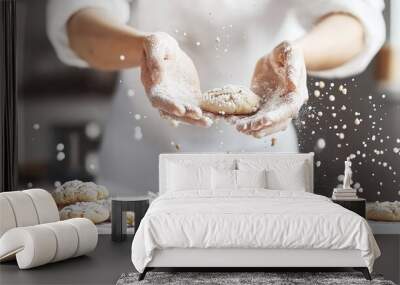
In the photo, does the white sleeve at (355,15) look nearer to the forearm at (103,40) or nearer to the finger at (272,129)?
the finger at (272,129)

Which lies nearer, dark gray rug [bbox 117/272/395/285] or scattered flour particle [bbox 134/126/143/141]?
dark gray rug [bbox 117/272/395/285]

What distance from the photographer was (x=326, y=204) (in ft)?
16.3

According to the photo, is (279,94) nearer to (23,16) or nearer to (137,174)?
(137,174)

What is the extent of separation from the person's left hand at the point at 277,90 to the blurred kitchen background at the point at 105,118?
119 mm

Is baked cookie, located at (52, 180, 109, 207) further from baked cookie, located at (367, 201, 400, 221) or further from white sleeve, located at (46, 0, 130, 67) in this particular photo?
baked cookie, located at (367, 201, 400, 221)

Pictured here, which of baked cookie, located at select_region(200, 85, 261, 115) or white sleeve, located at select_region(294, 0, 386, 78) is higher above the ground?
white sleeve, located at select_region(294, 0, 386, 78)

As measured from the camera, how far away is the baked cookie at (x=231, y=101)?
6.69 meters

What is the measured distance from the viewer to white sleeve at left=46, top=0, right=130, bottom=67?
6730 mm

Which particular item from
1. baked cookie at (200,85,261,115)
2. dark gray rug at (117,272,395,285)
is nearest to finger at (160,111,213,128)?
baked cookie at (200,85,261,115)

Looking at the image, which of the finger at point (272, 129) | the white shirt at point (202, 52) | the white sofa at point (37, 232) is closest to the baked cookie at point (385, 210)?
the white shirt at point (202, 52)

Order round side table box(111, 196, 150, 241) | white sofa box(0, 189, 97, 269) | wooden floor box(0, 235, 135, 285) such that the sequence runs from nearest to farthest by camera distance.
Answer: wooden floor box(0, 235, 135, 285), white sofa box(0, 189, 97, 269), round side table box(111, 196, 150, 241)

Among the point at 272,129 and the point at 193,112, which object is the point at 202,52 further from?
the point at 272,129

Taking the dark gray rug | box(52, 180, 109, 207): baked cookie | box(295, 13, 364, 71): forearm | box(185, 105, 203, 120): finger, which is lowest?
the dark gray rug

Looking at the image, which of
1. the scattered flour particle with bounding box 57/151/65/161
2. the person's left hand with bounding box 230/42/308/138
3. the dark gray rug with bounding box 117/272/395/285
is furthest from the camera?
the scattered flour particle with bounding box 57/151/65/161
